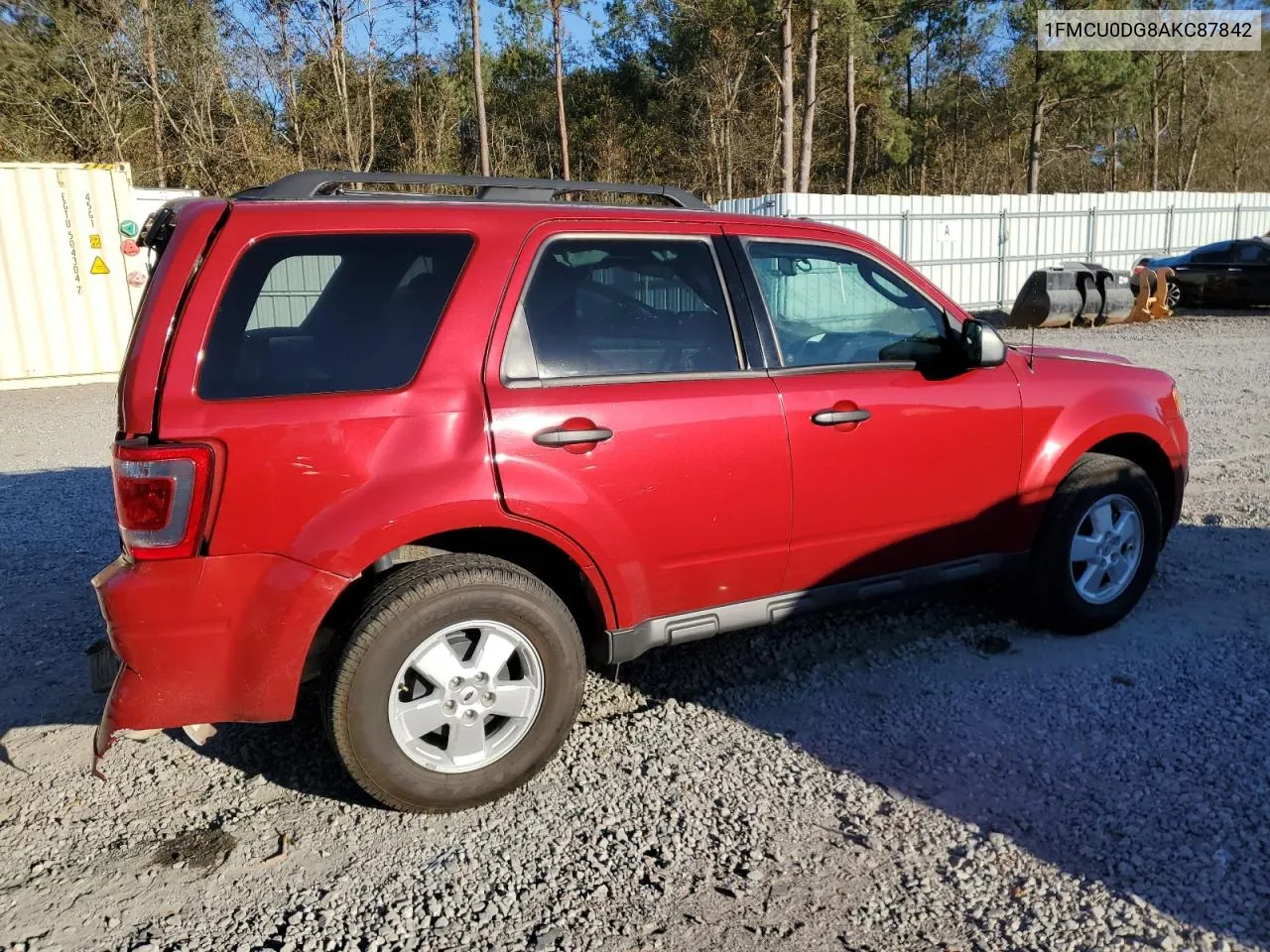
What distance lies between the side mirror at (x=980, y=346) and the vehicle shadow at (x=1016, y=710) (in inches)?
51.1

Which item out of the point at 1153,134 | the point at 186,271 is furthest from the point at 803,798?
the point at 1153,134

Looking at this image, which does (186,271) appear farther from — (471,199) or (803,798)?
(803,798)

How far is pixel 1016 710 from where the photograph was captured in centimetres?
382

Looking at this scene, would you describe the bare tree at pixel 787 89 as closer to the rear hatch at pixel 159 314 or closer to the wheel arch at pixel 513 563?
the wheel arch at pixel 513 563

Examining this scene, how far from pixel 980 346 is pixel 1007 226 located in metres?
20.7

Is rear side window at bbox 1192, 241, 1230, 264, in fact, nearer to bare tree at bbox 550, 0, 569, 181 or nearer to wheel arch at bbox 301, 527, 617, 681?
bare tree at bbox 550, 0, 569, 181

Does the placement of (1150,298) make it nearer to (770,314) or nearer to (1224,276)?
(1224,276)

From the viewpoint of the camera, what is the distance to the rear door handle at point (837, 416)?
3.64m

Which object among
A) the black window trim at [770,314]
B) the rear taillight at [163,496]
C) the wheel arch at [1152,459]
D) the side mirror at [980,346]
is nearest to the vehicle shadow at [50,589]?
the rear taillight at [163,496]

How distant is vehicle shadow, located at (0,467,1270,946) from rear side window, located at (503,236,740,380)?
1427 mm

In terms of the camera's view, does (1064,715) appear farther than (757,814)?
Yes

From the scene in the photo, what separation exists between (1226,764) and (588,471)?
2368 millimetres

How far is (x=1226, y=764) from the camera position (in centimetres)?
336

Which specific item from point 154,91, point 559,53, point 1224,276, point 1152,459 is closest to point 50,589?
point 1152,459
